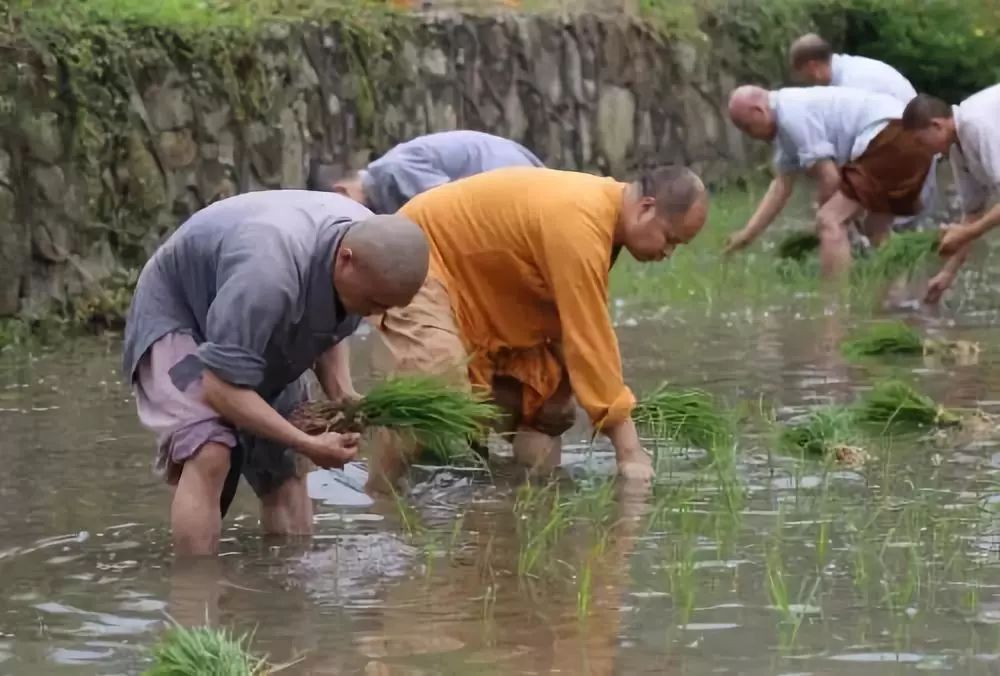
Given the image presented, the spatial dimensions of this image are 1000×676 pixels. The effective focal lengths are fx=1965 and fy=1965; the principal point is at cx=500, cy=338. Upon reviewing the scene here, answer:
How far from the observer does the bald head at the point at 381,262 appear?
5102mm

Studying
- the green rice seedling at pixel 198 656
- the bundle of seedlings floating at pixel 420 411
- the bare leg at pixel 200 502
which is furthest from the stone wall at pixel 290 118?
the green rice seedling at pixel 198 656

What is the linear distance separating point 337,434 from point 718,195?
12131 mm

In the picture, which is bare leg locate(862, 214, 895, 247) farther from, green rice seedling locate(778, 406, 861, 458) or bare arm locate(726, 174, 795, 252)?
green rice seedling locate(778, 406, 861, 458)

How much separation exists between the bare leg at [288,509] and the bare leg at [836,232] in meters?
6.36

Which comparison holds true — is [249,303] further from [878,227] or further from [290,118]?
[878,227]

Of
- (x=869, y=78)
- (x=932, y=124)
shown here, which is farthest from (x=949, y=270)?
(x=869, y=78)

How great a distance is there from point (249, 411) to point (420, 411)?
0.76 meters

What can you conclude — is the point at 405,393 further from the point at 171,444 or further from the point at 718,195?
the point at 718,195

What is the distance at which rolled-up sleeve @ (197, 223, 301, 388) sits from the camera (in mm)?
5070

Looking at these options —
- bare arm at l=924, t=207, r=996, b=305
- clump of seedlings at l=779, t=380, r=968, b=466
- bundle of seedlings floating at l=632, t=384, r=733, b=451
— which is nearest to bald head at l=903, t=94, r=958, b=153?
bare arm at l=924, t=207, r=996, b=305

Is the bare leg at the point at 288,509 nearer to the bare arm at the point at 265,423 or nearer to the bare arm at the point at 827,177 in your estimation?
the bare arm at the point at 265,423

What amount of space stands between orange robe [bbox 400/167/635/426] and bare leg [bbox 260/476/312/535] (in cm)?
98

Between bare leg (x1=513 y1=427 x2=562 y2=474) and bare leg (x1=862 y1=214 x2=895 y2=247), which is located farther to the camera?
bare leg (x1=862 y1=214 x2=895 y2=247)

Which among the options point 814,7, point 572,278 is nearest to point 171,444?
point 572,278
